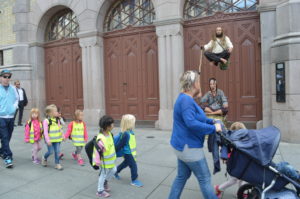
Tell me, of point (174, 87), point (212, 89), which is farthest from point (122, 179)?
point (174, 87)

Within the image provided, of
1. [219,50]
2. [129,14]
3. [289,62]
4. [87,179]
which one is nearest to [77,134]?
[87,179]

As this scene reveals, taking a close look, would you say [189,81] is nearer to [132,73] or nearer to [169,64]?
[169,64]

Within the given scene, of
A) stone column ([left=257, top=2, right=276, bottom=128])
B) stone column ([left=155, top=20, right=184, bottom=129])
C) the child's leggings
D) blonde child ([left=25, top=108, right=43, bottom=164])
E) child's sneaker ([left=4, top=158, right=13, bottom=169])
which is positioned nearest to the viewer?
the child's leggings

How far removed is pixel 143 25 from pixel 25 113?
6835 millimetres

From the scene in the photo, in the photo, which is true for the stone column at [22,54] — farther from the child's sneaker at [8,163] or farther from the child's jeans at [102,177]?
the child's jeans at [102,177]

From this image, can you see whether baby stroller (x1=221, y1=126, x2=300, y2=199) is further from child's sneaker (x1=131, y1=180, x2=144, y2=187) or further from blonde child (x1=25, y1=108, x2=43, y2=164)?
blonde child (x1=25, y1=108, x2=43, y2=164)

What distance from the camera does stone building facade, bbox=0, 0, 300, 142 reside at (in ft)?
23.6

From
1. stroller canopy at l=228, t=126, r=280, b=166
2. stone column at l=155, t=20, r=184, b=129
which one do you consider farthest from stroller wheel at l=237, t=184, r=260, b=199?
stone column at l=155, t=20, r=184, b=129

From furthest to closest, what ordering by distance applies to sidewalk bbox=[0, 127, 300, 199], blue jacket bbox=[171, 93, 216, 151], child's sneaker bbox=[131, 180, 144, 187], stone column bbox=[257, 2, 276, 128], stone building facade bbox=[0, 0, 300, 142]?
stone column bbox=[257, 2, 276, 128]
stone building facade bbox=[0, 0, 300, 142]
child's sneaker bbox=[131, 180, 144, 187]
sidewalk bbox=[0, 127, 300, 199]
blue jacket bbox=[171, 93, 216, 151]

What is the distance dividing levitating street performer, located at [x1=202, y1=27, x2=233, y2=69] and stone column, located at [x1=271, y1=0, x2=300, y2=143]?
2.43 meters

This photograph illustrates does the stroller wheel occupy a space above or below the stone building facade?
below

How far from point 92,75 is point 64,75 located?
1.86m

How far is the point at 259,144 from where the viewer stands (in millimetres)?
2826

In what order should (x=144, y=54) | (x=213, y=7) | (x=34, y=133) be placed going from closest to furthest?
(x=34, y=133) → (x=213, y=7) → (x=144, y=54)
